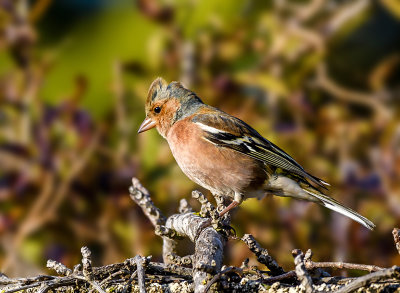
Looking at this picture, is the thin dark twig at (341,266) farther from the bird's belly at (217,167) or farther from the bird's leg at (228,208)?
the bird's belly at (217,167)

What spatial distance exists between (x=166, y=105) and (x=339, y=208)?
3.82ft

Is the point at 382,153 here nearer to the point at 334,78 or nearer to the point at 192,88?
the point at 334,78

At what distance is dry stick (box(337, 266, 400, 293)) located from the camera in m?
1.54

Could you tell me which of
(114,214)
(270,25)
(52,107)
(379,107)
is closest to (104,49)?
(52,107)

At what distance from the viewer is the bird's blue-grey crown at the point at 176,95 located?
3.56 metres

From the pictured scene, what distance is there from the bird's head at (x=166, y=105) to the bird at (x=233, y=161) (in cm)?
1

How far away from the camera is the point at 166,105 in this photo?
359cm

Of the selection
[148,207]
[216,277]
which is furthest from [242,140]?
[216,277]

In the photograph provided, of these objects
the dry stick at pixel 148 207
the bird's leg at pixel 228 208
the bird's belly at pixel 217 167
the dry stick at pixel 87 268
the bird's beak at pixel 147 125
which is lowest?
the dry stick at pixel 87 268

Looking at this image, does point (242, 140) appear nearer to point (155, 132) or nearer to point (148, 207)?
point (155, 132)

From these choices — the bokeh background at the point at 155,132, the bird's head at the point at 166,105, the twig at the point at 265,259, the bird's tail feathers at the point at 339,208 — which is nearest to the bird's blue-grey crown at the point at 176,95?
the bird's head at the point at 166,105

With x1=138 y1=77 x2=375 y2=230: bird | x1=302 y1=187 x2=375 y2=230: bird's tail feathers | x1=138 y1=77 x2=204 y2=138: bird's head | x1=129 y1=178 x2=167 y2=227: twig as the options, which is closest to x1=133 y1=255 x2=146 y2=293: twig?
x1=129 y1=178 x2=167 y2=227: twig

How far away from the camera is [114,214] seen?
3.61 m

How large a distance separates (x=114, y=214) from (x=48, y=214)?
38 centimetres
